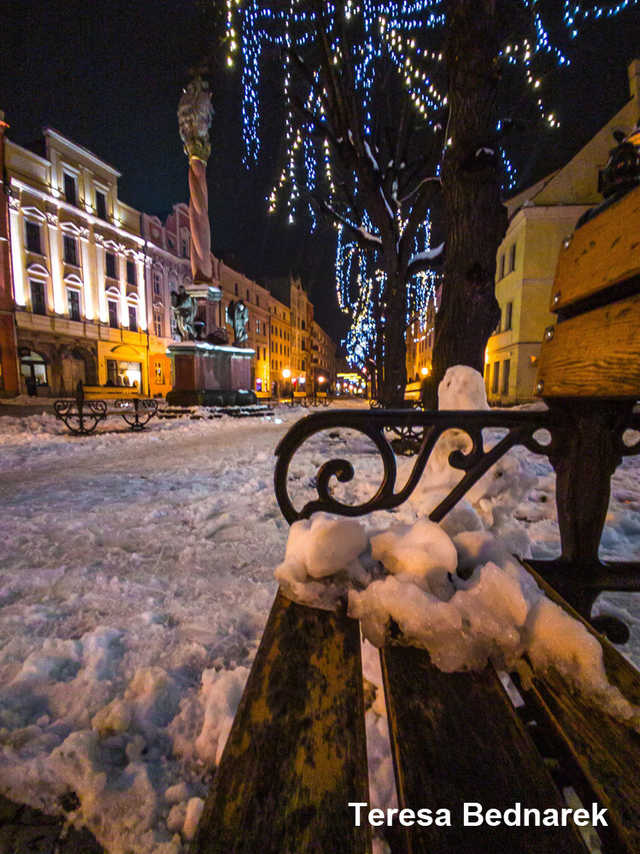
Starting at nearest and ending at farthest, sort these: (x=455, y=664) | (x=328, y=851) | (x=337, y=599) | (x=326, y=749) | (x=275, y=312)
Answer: (x=328, y=851) < (x=326, y=749) < (x=455, y=664) < (x=337, y=599) < (x=275, y=312)

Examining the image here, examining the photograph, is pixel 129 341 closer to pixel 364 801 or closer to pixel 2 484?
pixel 2 484

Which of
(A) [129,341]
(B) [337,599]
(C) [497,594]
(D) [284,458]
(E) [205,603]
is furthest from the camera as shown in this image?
(A) [129,341]

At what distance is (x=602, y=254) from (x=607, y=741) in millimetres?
1321

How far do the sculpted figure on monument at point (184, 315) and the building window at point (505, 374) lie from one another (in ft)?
55.0

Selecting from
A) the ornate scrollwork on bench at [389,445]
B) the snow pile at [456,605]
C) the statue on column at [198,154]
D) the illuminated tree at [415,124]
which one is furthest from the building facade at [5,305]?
the snow pile at [456,605]

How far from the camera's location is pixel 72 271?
87.7ft

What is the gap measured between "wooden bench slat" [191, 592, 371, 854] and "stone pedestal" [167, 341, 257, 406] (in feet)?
42.6

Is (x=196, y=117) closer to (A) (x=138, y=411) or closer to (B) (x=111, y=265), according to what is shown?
(A) (x=138, y=411)

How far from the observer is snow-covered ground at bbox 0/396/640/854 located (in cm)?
102

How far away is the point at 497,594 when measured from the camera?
0.91 meters

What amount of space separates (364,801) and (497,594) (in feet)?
1.82

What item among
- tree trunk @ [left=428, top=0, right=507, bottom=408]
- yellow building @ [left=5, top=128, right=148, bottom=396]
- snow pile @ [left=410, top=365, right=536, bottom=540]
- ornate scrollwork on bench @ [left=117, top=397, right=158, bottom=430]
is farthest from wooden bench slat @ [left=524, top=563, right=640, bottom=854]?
yellow building @ [left=5, top=128, right=148, bottom=396]

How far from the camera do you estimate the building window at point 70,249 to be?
86.4 ft

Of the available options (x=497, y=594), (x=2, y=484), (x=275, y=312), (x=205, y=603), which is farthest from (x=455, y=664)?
(x=275, y=312)
